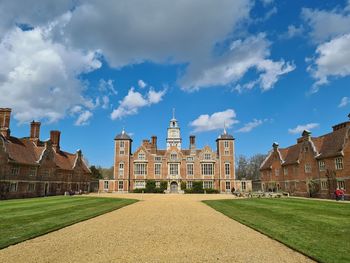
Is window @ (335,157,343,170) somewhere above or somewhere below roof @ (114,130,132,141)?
below

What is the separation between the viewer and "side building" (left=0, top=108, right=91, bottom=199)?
1200 inches

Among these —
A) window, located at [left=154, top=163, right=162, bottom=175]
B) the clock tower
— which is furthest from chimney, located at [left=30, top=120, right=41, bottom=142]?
the clock tower

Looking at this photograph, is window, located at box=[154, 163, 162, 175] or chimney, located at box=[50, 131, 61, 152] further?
window, located at box=[154, 163, 162, 175]

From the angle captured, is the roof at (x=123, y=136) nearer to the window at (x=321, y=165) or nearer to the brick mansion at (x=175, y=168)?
the brick mansion at (x=175, y=168)

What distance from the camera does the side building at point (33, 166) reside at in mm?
30469

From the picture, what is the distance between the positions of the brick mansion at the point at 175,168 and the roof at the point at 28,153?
845cm

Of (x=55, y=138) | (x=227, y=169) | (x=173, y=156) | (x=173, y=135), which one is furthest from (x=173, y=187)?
(x=173, y=135)

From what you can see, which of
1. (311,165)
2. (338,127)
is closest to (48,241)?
(311,165)

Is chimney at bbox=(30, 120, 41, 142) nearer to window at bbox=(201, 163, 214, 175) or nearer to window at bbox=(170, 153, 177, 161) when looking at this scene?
window at bbox=(170, 153, 177, 161)

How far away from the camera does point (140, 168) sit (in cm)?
5103

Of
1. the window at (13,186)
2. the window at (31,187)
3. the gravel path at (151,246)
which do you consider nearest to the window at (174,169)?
the window at (31,187)

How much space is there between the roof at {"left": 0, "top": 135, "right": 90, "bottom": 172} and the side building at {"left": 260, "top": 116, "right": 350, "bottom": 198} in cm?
3154

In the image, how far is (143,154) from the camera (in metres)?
51.5

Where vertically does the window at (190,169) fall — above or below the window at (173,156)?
below
